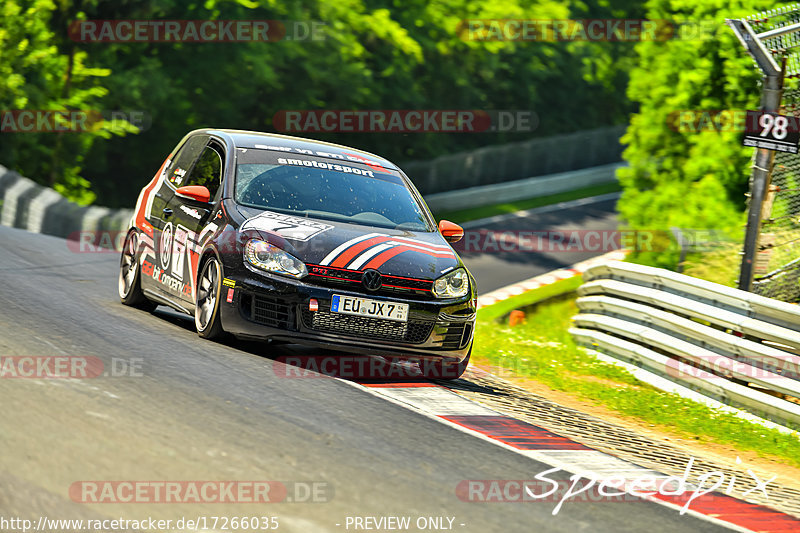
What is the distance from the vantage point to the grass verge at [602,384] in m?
8.40

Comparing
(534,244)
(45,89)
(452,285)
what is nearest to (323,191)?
(452,285)

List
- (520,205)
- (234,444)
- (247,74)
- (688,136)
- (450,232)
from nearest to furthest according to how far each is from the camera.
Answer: (234,444), (450,232), (688,136), (247,74), (520,205)

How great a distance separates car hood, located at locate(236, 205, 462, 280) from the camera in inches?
296

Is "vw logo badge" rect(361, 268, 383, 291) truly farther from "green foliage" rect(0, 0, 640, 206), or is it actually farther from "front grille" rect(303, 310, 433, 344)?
"green foliage" rect(0, 0, 640, 206)

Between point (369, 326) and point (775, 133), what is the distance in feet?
13.9

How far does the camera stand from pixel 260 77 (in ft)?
88.8

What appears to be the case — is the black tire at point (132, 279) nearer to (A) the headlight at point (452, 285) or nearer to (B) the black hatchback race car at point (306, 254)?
(B) the black hatchback race car at point (306, 254)

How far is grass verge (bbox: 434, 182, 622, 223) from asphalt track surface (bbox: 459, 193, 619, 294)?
50cm

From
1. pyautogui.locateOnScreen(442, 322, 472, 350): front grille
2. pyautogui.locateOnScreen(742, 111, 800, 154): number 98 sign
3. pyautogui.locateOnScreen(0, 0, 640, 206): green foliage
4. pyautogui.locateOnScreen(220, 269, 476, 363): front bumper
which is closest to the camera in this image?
pyautogui.locateOnScreen(220, 269, 476, 363): front bumper

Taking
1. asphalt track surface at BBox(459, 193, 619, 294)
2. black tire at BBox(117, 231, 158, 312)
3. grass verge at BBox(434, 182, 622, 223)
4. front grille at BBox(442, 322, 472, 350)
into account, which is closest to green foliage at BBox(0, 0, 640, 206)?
grass verge at BBox(434, 182, 622, 223)

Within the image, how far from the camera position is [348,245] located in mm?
7629

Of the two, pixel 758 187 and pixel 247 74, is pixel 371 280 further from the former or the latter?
pixel 247 74

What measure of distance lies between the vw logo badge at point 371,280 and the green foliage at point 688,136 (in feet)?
25.6

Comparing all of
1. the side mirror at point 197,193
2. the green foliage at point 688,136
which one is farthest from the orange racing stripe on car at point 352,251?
the green foliage at point 688,136
